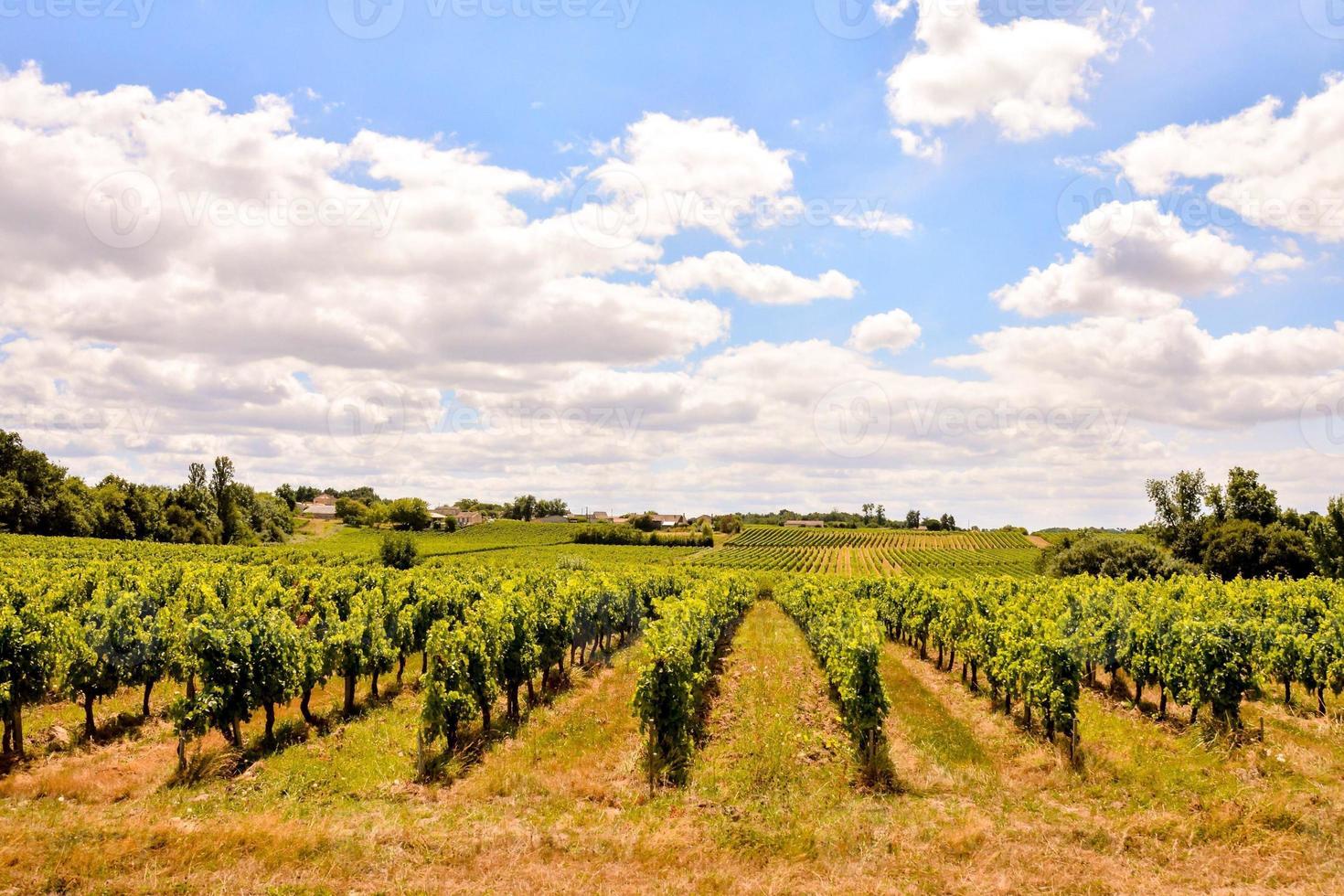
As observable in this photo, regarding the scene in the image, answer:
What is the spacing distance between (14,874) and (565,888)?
958cm

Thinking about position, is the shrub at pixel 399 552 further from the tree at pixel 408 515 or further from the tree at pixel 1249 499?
the tree at pixel 1249 499

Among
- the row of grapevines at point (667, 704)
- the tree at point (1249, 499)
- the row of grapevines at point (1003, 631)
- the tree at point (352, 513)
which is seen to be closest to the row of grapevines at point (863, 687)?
the row of grapevines at point (667, 704)

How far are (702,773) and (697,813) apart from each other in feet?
8.66

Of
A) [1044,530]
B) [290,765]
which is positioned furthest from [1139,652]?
[1044,530]

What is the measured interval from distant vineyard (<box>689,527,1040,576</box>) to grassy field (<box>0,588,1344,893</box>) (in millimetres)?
72897

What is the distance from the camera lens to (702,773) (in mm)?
17797

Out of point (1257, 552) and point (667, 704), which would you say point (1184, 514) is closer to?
point (1257, 552)

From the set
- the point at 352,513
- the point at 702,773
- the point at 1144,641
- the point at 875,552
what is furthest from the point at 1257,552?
the point at 352,513

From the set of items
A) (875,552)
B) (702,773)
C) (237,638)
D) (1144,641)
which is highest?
(237,638)

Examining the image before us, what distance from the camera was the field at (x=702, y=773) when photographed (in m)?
12.5

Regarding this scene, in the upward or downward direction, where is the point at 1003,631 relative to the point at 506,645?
upward

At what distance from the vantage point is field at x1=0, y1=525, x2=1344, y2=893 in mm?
12461

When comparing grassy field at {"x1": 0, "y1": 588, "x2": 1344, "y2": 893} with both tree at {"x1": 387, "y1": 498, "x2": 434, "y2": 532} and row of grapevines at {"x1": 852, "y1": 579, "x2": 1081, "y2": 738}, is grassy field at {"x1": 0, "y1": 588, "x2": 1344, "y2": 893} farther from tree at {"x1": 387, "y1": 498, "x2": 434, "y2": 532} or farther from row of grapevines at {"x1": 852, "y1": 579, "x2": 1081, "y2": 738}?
tree at {"x1": 387, "y1": 498, "x2": 434, "y2": 532}

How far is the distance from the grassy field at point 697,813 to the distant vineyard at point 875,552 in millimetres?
72897
